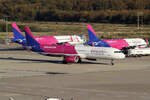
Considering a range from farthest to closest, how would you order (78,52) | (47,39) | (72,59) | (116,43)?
(47,39)
(116,43)
(78,52)
(72,59)

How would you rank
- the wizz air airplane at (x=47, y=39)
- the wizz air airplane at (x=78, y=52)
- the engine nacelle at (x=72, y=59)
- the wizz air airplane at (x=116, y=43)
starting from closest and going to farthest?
the wizz air airplane at (x=78, y=52)
the engine nacelle at (x=72, y=59)
the wizz air airplane at (x=116, y=43)
the wizz air airplane at (x=47, y=39)

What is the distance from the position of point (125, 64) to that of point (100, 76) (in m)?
15.5

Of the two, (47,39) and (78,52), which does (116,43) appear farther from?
(78,52)

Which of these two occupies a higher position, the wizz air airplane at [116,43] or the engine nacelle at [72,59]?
the wizz air airplane at [116,43]

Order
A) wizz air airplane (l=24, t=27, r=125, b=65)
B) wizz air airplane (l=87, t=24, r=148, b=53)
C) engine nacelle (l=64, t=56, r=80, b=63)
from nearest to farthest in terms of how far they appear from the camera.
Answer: wizz air airplane (l=24, t=27, r=125, b=65) < engine nacelle (l=64, t=56, r=80, b=63) < wizz air airplane (l=87, t=24, r=148, b=53)

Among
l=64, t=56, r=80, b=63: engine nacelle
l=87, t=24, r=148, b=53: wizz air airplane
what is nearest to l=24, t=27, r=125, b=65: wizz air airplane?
l=64, t=56, r=80, b=63: engine nacelle

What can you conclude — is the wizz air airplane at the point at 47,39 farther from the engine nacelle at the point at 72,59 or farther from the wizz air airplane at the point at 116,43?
the engine nacelle at the point at 72,59

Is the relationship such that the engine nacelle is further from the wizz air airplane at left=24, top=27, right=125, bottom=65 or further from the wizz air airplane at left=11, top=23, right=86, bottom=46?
the wizz air airplane at left=11, top=23, right=86, bottom=46

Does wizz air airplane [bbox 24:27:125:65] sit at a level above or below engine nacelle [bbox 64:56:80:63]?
above

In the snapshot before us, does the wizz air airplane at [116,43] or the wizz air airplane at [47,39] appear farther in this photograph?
the wizz air airplane at [47,39]

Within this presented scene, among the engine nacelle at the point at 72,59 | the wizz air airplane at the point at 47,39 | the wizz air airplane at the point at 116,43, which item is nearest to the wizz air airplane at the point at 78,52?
the engine nacelle at the point at 72,59

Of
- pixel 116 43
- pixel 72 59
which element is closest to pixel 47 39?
pixel 116 43

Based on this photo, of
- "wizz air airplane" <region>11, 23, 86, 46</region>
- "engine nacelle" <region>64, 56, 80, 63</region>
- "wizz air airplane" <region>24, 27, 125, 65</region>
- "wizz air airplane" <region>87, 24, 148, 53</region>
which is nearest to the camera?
"wizz air airplane" <region>24, 27, 125, 65</region>

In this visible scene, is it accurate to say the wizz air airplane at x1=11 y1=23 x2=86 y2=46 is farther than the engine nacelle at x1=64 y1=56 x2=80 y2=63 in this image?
Yes
